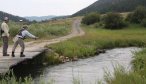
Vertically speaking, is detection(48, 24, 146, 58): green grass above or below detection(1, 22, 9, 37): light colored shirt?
below

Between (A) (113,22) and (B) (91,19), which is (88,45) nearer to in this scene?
(A) (113,22)

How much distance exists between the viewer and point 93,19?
277ft

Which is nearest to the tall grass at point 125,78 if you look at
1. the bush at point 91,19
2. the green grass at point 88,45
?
the green grass at point 88,45

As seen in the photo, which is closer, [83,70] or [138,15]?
[83,70]

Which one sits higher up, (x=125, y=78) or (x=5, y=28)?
(x=5, y=28)

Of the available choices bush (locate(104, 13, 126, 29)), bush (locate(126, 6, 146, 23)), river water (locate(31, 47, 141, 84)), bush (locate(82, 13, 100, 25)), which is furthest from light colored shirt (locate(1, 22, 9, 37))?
bush (locate(82, 13, 100, 25))

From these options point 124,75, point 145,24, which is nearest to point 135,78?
point 124,75

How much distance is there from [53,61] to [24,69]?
10.8 feet

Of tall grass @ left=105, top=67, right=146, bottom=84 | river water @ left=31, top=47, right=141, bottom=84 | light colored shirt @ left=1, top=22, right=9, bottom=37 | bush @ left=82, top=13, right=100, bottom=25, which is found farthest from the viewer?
bush @ left=82, top=13, right=100, bottom=25

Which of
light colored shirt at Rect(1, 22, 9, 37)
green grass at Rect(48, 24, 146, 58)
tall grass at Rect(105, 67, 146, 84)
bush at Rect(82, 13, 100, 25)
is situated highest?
light colored shirt at Rect(1, 22, 9, 37)

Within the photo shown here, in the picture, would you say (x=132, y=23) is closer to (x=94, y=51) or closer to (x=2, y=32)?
(x=94, y=51)

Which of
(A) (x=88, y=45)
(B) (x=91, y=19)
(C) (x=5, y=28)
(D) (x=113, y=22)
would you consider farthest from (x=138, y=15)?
(C) (x=5, y=28)

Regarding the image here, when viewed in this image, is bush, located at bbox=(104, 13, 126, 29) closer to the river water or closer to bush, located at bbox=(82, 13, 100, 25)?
bush, located at bbox=(82, 13, 100, 25)

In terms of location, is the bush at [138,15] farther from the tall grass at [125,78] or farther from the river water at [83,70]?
the tall grass at [125,78]
